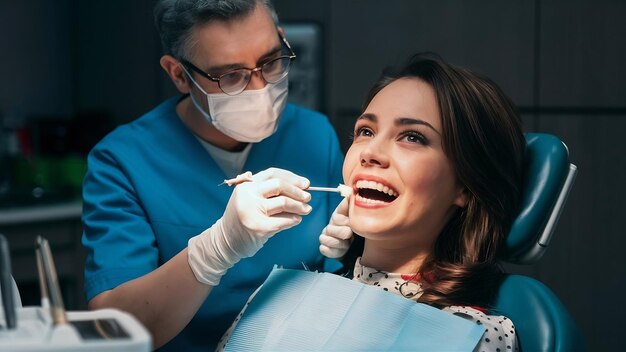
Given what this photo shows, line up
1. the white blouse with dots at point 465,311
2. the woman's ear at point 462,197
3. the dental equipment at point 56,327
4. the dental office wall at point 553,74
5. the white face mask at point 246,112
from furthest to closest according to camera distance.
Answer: the dental office wall at point 553,74
the white face mask at point 246,112
the woman's ear at point 462,197
the white blouse with dots at point 465,311
the dental equipment at point 56,327

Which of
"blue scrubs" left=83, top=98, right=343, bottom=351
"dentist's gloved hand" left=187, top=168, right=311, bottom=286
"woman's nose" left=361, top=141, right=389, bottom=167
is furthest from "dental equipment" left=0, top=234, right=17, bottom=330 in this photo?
"woman's nose" left=361, top=141, right=389, bottom=167

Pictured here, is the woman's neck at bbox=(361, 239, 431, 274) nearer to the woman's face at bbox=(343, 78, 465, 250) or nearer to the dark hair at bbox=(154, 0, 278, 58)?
the woman's face at bbox=(343, 78, 465, 250)

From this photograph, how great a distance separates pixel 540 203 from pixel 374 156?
34 cm

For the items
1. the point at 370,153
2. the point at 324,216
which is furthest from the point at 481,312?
the point at 324,216

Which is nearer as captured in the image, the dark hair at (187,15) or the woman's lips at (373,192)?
the woman's lips at (373,192)

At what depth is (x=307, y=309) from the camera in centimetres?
159

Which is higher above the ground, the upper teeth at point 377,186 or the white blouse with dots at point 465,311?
the upper teeth at point 377,186

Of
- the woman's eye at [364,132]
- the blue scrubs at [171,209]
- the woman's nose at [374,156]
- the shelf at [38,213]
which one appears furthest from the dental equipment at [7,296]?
the shelf at [38,213]

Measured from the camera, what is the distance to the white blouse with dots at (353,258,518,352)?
1.44m

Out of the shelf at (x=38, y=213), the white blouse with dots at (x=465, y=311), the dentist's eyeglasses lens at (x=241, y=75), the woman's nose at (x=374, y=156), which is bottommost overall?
the shelf at (x=38, y=213)

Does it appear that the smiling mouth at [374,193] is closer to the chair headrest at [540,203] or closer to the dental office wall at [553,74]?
the chair headrest at [540,203]

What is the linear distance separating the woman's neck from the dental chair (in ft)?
0.56

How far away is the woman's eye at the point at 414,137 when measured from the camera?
1.62m

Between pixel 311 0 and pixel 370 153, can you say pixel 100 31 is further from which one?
pixel 370 153
